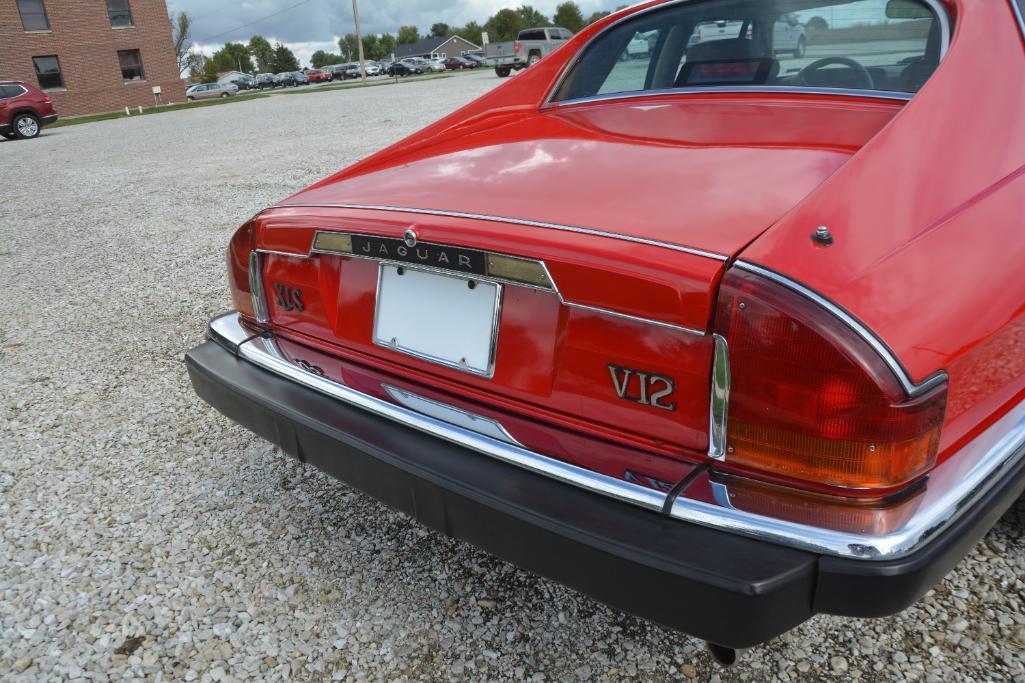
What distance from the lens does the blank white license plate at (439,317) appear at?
5.50 feet

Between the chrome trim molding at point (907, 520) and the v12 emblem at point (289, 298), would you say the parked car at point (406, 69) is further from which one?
the chrome trim molding at point (907, 520)

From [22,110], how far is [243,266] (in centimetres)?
2046

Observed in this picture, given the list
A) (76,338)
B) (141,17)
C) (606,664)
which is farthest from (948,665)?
(141,17)

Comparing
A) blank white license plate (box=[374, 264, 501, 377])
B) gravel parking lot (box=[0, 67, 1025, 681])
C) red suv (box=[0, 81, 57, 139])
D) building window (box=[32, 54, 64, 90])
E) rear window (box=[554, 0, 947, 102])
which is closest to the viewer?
blank white license plate (box=[374, 264, 501, 377])

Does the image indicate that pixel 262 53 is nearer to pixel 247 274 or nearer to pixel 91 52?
pixel 91 52

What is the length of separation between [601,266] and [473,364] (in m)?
0.46

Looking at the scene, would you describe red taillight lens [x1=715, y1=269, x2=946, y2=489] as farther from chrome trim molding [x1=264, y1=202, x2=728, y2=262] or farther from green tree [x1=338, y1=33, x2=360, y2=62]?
green tree [x1=338, y1=33, x2=360, y2=62]

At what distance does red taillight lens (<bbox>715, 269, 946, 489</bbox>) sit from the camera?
1.22m

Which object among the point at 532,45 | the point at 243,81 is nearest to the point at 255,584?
the point at 532,45

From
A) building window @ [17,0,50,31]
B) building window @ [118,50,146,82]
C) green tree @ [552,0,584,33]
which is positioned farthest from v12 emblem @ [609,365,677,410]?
green tree @ [552,0,584,33]

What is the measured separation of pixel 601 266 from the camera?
4.64ft

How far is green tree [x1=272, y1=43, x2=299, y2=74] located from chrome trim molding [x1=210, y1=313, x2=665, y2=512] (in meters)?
91.3

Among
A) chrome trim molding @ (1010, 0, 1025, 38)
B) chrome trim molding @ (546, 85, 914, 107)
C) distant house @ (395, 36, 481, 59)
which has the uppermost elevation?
distant house @ (395, 36, 481, 59)

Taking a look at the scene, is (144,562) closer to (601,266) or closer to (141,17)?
(601,266)
